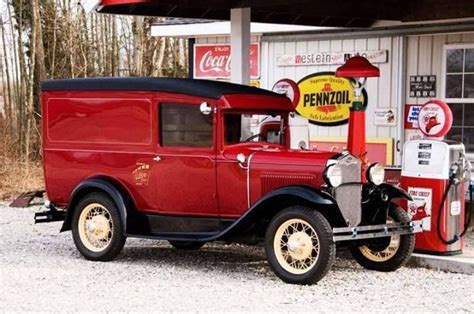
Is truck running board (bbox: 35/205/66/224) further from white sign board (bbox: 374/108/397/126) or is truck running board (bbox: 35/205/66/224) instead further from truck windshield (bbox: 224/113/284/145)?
white sign board (bbox: 374/108/397/126)

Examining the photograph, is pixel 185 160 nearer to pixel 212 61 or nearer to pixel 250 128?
pixel 250 128

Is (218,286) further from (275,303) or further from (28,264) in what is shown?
(28,264)

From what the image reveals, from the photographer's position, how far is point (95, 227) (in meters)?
8.87

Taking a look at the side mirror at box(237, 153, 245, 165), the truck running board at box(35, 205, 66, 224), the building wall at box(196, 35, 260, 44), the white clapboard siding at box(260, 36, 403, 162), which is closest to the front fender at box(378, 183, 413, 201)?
the side mirror at box(237, 153, 245, 165)

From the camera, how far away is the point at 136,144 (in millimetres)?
→ 8727

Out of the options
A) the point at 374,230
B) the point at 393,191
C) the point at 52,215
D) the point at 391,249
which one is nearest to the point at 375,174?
the point at 393,191

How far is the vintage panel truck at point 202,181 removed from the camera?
25.1 ft

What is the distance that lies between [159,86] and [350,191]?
2.36 meters

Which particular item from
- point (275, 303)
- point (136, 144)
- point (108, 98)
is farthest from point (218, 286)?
point (108, 98)

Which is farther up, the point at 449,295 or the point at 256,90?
the point at 256,90

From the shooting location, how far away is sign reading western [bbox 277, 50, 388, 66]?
12.6m

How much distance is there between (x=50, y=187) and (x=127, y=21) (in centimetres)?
1462

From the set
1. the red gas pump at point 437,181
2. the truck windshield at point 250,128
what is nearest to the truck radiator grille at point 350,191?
the red gas pump at point 437,181

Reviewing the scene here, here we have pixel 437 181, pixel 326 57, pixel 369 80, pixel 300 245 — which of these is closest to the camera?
pixel 300 245
